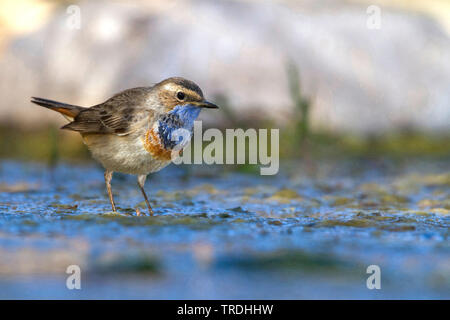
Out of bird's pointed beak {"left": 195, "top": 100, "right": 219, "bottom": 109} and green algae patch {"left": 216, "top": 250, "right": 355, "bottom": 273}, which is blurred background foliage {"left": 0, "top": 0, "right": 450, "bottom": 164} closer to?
bird's pointed beak {"left": 195, "top": 100, "right": 219, "bottom": 109}

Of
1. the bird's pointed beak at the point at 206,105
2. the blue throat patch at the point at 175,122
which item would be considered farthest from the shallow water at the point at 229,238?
the bird's pointed beak at the point at 206,105

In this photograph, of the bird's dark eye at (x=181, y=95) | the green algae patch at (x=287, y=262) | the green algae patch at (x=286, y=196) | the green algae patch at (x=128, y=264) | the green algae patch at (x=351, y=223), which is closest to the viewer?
the green algae patch at (x=128, y=264)

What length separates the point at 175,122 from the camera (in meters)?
5.98

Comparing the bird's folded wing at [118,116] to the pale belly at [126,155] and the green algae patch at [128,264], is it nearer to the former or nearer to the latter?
the pale belly at [126,155]

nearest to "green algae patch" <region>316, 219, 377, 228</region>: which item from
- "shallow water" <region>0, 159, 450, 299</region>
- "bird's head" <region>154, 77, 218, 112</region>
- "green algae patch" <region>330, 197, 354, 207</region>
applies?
"shallow water" <region>0, 159, 450, 299</region>

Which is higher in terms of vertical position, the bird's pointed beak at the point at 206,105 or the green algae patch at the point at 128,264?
the bird's pointed beak at the point at 206,105

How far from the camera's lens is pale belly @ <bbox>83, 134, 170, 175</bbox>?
19.0ft

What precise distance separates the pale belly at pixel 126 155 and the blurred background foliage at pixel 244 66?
2.99 m

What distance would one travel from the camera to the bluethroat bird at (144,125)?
19.1 ft

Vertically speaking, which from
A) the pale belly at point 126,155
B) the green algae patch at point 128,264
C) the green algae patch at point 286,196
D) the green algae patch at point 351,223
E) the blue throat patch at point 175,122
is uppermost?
the blue throat patch at point 175,122

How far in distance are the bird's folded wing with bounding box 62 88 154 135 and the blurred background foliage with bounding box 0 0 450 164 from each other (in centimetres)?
269

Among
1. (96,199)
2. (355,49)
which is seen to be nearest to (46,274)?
(96,199)

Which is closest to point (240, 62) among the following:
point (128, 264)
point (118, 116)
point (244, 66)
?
point (244, 66)

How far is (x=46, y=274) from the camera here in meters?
3.65
